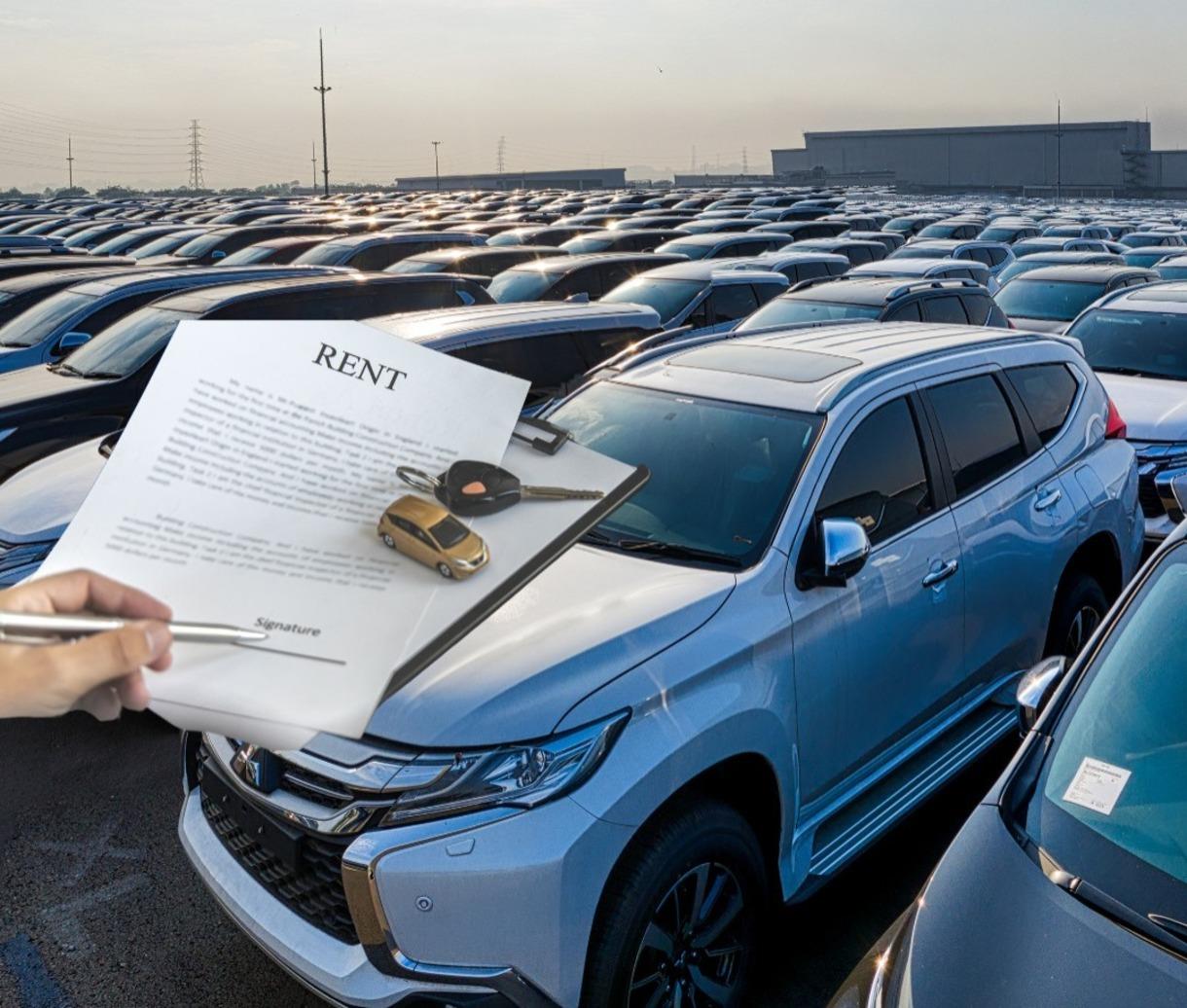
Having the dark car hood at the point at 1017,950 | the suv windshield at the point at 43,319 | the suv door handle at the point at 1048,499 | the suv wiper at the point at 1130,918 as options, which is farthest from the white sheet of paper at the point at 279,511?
the suv windshield at the point at 43,319

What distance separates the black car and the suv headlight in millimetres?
5692

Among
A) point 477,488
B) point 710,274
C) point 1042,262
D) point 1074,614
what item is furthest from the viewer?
point 1042,262

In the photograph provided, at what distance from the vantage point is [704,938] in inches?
121

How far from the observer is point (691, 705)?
295cm

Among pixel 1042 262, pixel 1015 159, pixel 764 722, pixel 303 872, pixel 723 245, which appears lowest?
pixel 303 872

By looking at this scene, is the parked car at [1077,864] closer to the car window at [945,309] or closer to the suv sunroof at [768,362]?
the suv sunroof at [768,362]

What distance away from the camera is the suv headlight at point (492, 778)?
105 inches

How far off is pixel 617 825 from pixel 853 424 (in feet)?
5.73

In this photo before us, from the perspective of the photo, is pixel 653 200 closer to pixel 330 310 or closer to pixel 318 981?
pixel 330 310

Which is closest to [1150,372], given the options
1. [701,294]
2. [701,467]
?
[701,294]

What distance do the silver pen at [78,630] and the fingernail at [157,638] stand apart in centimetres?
1

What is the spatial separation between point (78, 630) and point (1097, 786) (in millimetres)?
2164

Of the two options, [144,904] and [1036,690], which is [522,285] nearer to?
[144,904]

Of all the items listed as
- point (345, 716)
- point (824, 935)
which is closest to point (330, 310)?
point (824, 935)
